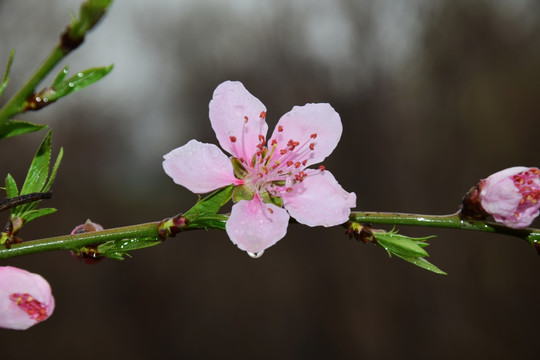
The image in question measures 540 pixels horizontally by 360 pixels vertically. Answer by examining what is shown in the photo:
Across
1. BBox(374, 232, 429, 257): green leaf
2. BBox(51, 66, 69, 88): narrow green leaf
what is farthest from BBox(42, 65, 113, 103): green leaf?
BBox(374, 232, 429, 257): green leaf

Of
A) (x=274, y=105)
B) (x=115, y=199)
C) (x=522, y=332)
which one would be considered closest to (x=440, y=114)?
(x=274, y=105)

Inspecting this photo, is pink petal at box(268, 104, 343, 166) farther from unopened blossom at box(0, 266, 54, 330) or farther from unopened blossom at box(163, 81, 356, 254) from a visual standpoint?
unopened blossom at box(0, 266, 54, 330)

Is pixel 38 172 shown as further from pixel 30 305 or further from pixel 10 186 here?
pixel 30 305

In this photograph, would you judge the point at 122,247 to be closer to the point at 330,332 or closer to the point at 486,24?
the point at 330,332

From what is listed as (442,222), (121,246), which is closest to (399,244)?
(442,222)

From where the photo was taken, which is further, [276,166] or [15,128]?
[276,166]

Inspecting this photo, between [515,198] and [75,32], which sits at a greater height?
[75,32]
